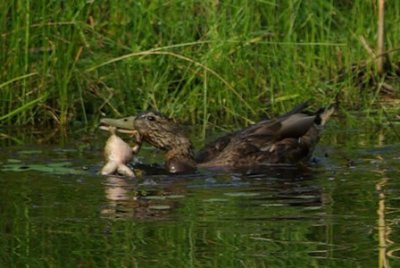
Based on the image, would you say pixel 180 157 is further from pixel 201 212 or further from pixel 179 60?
pixel 201 212

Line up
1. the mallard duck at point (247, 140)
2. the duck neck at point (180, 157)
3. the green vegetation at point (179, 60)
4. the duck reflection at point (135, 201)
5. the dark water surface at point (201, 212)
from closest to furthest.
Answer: the dark water surface at point (201, 212) → the duck reflection at point (135, 201) → the duck neck at point (180, 157) → the mallard duck at point (247, 140) → the green vegetation at point (179, 60)

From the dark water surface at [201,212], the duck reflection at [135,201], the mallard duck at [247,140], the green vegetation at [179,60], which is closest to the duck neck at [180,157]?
the mallard duck at [247,140]

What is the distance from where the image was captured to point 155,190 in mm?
8508

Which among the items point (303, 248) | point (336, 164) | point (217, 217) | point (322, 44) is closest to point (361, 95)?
point (322, 44)

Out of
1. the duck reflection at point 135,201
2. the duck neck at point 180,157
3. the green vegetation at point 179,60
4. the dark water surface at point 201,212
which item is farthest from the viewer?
the green vegetation at point 179,60

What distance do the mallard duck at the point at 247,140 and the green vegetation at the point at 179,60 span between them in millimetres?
605

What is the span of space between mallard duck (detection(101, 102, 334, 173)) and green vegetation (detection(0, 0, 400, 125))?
0.60 metres

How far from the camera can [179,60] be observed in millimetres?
11289

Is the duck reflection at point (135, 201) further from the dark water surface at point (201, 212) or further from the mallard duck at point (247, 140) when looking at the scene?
the mallard duck at point (247, 140)

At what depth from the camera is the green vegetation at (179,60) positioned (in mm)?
10797

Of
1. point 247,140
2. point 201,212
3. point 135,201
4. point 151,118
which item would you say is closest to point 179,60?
point 151,118

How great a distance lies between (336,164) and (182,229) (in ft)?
8.35

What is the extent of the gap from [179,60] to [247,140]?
1.67 metres

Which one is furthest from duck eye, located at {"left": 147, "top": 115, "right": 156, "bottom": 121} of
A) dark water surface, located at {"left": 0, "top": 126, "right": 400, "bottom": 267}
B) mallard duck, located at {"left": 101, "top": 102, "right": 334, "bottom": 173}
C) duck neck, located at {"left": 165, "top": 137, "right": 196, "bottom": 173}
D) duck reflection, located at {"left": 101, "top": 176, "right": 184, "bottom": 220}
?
duck reflection, located at {"left": 101, "top": 176, "right": 184, "bottom": 220}
